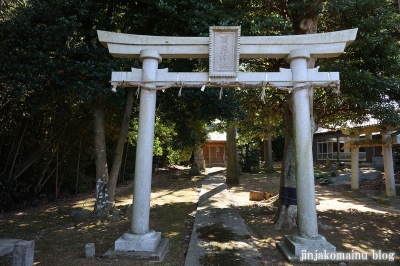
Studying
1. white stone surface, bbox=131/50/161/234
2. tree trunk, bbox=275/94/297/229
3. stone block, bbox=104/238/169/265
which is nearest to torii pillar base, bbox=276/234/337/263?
tree trunk, bbox=275/94/297/229

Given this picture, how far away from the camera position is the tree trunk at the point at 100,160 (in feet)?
25.6

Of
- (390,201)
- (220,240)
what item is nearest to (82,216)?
(220,240)

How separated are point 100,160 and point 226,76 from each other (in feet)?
15.4

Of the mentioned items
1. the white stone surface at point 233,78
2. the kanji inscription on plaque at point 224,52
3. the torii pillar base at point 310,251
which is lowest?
the torii pillar base at point 310,251

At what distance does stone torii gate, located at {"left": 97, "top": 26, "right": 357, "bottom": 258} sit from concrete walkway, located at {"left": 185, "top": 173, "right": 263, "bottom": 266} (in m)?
0.66

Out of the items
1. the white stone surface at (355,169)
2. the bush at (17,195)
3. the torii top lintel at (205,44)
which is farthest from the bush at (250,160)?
the torii top lintel at (205,44)

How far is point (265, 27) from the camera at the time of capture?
23.5 ft

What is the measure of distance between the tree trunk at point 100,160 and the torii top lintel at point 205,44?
10.0 ft

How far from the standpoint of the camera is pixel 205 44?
5.38 meters

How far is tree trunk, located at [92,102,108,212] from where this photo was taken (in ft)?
25.6

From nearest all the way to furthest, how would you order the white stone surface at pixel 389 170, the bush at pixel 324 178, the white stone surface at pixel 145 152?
the white stone surface at pixel 145 152 < the white stone surface at pixel 389 170 < the bush at pixel 324 178

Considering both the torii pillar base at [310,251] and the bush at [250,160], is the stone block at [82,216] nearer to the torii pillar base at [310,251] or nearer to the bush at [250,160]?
the torii pillar base at [310,251]

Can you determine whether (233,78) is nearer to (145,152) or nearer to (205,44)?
(205,44)

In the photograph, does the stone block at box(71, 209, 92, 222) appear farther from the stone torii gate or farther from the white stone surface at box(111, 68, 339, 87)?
the white stone surface at box(111, 68, 339, 87)
